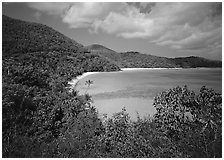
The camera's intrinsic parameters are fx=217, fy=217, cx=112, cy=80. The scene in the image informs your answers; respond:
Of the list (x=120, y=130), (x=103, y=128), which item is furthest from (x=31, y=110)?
(x=120, y=130)

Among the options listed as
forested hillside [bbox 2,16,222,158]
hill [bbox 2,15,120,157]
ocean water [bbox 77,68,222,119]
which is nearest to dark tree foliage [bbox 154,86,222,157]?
forested hillside [bbox 2,16,222,158]

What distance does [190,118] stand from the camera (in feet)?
11.3

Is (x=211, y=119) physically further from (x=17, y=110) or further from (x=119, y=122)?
(x=17, y=110)

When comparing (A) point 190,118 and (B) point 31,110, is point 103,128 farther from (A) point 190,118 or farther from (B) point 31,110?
(A) point 190,118

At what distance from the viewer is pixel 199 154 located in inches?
110

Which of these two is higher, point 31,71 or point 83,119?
point 31,71

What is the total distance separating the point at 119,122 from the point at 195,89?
4.88ft

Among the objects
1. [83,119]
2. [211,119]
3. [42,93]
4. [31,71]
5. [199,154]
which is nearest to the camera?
[199,154]

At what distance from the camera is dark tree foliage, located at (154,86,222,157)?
3014mm

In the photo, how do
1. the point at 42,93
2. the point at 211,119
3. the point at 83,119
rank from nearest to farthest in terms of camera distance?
1. the point at 211,119
2. the point at 83,119
3. the point at 42,93

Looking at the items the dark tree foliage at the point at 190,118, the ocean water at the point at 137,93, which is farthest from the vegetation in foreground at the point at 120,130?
the ocean water at the point at 137,93

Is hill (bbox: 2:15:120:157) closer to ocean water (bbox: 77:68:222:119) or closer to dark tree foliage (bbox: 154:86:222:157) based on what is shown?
ocean water (bbox: 77:68:222:119)

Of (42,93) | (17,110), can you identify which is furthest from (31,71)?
(17,110)

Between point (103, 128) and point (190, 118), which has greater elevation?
point (190, 118)
